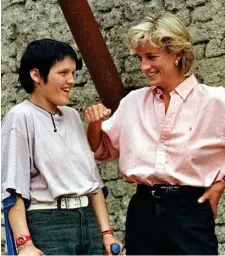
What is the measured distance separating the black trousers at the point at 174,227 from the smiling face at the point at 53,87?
58 centimetres

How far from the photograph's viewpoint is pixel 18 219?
10.6 feet

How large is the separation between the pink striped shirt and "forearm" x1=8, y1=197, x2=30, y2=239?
0.53 metres

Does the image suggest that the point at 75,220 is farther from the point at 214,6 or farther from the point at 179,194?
the point at 214,6

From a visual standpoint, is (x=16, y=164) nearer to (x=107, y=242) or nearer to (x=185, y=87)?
(x=107, y=242)

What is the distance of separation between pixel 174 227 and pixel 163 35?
843 mm

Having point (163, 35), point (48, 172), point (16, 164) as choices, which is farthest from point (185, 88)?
point (16, 164)

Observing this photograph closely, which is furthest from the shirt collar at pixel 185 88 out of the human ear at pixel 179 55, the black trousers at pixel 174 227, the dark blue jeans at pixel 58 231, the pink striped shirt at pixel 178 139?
the dark blue jeans at pixel 58 231

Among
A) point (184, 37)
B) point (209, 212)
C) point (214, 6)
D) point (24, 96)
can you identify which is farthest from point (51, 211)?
point (24, 96)

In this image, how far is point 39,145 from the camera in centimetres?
332

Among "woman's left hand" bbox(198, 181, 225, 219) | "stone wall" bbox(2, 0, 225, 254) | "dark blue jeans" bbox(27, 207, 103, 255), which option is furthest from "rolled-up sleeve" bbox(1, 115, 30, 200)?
"stone wall" bbox(2, 0, 225, 254)

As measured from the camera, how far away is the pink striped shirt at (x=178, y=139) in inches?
134

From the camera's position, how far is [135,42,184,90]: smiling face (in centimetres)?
352

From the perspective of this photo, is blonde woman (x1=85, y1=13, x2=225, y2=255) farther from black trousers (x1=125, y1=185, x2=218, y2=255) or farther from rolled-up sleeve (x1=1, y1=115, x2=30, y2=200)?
rolled-up sleeve (x1=1, y1=115, x2=30, y2=200)

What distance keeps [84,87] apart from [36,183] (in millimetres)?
2467
